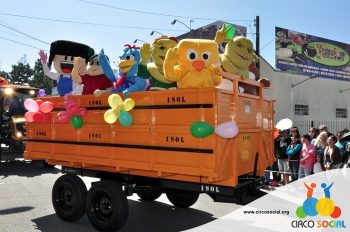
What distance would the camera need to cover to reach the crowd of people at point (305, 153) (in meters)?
7.73

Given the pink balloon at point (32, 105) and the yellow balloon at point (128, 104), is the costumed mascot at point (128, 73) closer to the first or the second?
the yellow balloon at point (128, 104)

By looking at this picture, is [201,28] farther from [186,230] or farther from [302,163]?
[186,230]

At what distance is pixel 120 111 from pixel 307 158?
17.6ft

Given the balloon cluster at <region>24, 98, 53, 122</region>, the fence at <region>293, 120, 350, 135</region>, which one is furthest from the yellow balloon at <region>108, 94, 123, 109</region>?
the fence at <region>293, 120, 350, 135</region>

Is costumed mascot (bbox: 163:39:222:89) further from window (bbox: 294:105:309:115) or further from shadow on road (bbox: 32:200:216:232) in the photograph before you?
window (bbox: 294:105:309:115)

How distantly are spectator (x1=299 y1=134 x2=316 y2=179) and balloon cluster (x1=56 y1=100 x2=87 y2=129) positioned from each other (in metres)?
5.40

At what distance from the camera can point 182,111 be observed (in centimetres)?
461

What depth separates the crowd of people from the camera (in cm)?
773

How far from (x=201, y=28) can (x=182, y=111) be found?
1920 cm

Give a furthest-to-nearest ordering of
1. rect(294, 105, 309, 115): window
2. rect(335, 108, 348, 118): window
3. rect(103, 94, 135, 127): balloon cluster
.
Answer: rect(335, 108, 348, 118): window
rect(294, 105, 309, 115): window
rect(103, 94, 135, 127): balloon cluster

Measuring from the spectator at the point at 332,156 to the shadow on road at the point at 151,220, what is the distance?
8.48 feet

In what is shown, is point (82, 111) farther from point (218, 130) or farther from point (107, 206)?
point (218, 130)

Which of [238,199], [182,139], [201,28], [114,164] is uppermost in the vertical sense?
[201,28]

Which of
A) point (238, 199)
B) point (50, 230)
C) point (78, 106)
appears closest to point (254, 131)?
point (238, 199)
